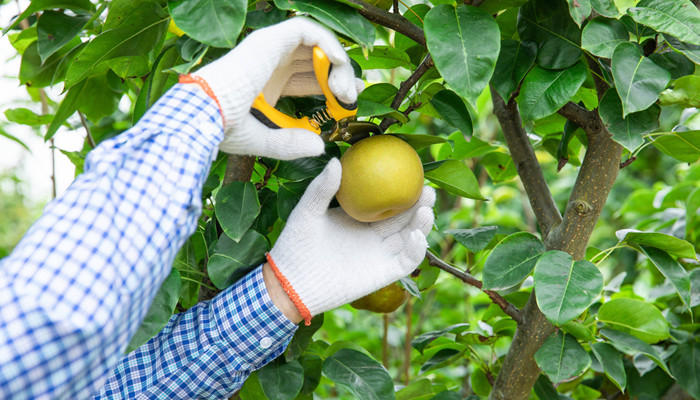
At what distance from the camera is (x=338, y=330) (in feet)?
5.63

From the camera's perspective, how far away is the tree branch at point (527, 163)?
1001 millimetres

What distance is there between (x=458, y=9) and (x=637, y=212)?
1.17m

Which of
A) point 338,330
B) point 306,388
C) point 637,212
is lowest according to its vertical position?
point 338,330

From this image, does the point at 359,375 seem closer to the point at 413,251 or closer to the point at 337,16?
the point at 413,251

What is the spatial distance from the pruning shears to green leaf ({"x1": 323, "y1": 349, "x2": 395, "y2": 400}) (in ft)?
1.13

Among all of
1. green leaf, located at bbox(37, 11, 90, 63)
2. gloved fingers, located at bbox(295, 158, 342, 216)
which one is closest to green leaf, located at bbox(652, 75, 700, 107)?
gloved fingers, located at bbox(295, 158, 342, 216)

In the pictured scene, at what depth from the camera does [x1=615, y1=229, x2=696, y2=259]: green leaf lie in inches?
33.0

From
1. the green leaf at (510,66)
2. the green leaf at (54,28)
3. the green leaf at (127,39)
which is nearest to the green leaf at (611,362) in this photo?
the green leaf at (510,66)

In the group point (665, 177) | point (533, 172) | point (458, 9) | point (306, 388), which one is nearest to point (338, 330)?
point (306, 388)

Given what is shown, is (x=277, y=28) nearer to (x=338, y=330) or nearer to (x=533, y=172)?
(x=533, y=172)

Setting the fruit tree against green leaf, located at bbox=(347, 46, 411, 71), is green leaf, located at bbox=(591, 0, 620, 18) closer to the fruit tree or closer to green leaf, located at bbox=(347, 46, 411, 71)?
the fruit tree

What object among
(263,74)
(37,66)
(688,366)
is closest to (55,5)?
(37,66)

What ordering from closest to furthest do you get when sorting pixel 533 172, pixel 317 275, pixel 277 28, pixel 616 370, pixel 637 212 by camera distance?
pixel 277 28, pixel 317 275, pixel 616 370, pixel 533 172, pixel 637 212

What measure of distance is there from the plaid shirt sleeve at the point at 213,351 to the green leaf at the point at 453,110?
1.06ft
